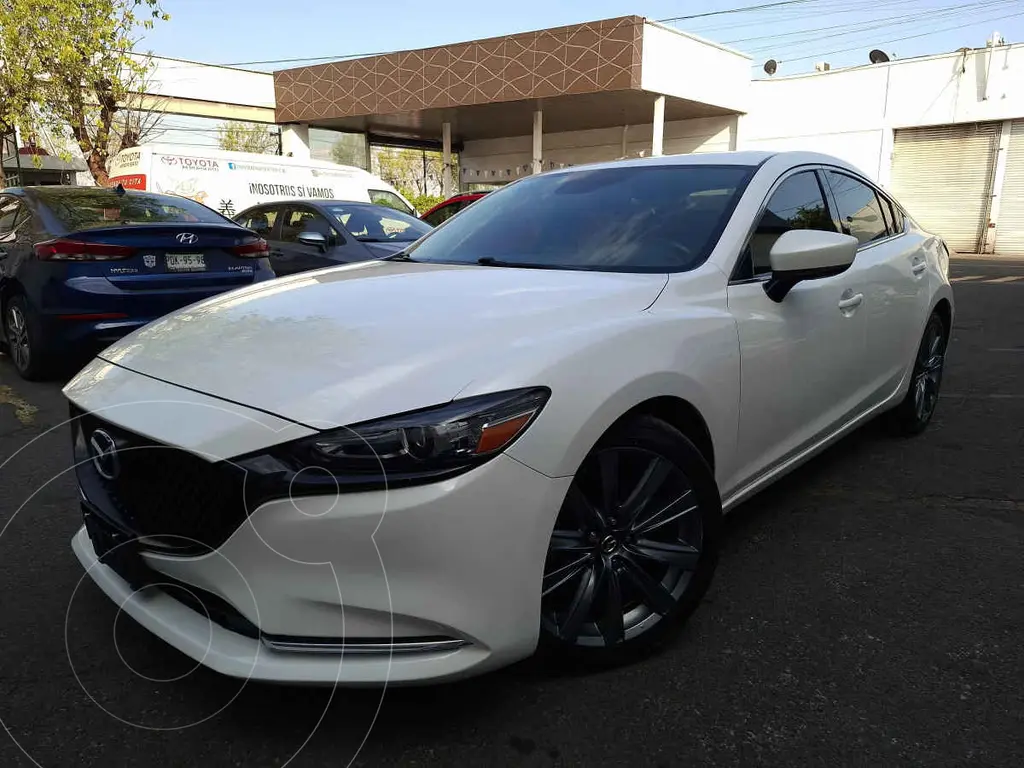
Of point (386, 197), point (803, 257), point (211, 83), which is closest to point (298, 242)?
point (386, 197)

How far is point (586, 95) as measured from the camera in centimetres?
2184

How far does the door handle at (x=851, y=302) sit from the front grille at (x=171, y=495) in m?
2.47

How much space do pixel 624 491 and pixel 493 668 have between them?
59 centimetres

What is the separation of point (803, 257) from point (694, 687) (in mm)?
1406

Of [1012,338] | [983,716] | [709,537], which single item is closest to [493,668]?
[709,537]

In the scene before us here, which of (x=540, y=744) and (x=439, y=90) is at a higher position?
(x=439, y=90)

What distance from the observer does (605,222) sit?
2.95 meters

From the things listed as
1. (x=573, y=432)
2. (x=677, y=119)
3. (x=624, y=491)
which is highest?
(x=677, y=119)

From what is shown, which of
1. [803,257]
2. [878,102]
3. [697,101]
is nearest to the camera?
[803,257]

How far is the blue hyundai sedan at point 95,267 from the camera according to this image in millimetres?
5281

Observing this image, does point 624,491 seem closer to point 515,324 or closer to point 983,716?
point 515,324

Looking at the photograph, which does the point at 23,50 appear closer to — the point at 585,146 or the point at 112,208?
Answer: the point at 112,208

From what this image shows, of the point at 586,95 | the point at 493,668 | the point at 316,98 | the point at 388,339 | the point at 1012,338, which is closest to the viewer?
the point at 493,668

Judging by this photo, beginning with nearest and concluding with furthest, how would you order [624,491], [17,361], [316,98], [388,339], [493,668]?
[493,668], [388,339], [624,491], [17,361], [316,98]
